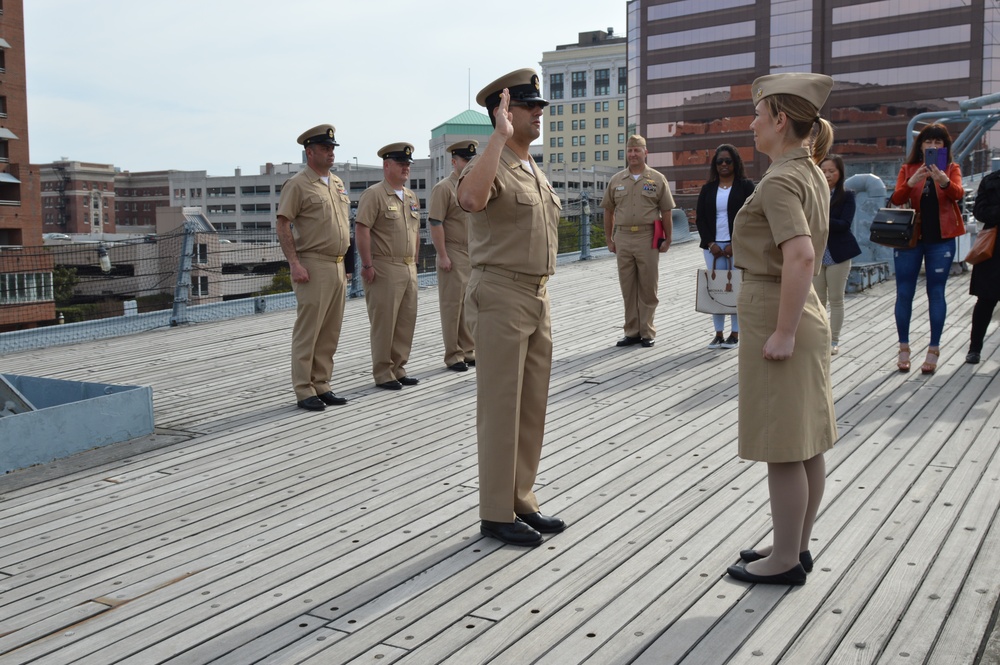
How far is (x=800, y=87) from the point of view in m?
3.17

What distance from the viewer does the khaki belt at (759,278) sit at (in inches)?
128

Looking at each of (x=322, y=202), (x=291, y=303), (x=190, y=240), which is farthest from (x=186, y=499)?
(x=291, y=303)

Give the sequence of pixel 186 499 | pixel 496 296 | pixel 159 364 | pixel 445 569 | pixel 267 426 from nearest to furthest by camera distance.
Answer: pixel 445 569 < pixel 496 296 < pixel 186 499 < pixel 267 426 < pixel 159 364

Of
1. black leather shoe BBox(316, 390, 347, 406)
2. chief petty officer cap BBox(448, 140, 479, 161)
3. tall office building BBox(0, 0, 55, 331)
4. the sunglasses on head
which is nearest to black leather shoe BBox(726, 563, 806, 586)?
the sunglasses on head

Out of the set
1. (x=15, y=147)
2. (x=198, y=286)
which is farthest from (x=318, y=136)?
(x=15, y=147)

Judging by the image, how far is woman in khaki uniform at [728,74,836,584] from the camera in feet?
10.3

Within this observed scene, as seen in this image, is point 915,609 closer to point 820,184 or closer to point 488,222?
point 820,184

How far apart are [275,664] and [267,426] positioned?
3.35m

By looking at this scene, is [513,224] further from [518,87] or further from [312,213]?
[312,213]

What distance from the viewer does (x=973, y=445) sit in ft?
17.1

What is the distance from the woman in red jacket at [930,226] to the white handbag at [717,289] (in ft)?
4.83

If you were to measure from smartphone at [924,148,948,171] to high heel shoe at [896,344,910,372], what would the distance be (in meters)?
1.34

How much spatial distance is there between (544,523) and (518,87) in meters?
1.78

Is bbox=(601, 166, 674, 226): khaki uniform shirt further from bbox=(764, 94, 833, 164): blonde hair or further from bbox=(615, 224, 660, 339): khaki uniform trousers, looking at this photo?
bbox=(764, 94, 833, 164): blonde hair
